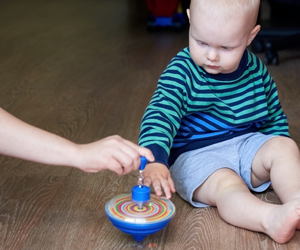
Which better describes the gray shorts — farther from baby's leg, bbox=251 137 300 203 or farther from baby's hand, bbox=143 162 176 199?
baby's hand, bbox=143 162 176 199

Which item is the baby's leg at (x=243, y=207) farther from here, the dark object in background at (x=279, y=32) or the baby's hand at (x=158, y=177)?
the dark object in background at (x=279, y=32)

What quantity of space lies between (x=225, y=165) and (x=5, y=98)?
1.09 m

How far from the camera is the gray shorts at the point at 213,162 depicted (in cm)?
111

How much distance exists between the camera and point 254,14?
109 centimetres

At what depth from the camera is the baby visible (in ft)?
3.32

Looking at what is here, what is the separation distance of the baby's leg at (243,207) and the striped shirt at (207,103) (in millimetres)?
122

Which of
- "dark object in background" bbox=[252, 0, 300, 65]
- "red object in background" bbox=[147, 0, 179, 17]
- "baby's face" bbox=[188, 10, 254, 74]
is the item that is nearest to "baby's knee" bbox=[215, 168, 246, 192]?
"baby's face" bbox=[188, 10, 254, 74]

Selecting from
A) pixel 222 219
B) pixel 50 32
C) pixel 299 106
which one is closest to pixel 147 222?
pixel 222 219

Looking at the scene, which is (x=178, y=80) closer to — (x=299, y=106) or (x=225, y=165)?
(x=225, y=165)

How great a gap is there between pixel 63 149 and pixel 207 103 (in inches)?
17.3

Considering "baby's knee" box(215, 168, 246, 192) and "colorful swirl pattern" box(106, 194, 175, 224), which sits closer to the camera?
"colorful swirl pattern" box(106, 194, 175, 224)

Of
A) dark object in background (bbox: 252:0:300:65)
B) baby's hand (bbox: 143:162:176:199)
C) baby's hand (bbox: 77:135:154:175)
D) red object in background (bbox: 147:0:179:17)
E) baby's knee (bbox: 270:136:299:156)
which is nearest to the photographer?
baby's hand (bbox: 77:135:154:175)

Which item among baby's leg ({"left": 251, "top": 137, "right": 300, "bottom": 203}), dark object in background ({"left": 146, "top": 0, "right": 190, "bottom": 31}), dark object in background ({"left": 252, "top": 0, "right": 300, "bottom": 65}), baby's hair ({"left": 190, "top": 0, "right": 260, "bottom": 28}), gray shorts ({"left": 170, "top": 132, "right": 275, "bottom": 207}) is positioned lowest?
dark object in background ({"left": 146, "top": 0, "right": 190, "bottom": 31})

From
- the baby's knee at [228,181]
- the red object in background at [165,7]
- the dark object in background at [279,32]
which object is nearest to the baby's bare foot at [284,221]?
the baby's knee at [228,181]
